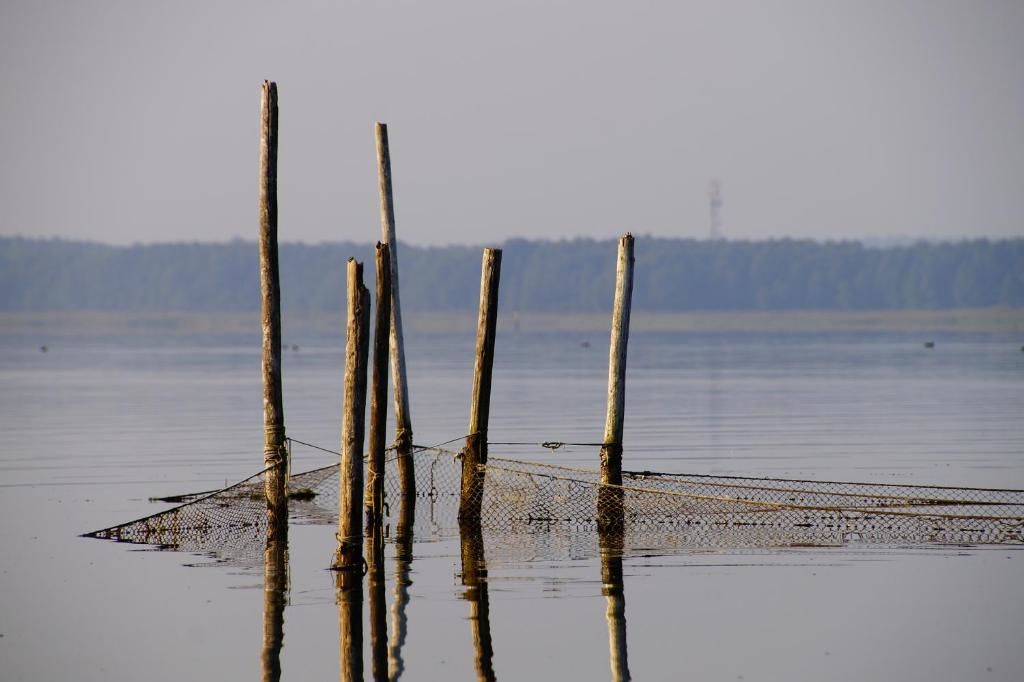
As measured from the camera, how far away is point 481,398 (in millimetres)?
19719

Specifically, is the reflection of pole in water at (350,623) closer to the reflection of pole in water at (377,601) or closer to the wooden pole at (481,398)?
the reflection of pole in water at (377,601)

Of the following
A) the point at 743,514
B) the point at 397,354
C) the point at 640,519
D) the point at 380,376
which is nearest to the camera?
the point at 380,376

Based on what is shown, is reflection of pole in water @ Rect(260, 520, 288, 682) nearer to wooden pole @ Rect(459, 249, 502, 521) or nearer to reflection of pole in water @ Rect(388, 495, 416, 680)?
reflection of pole in water @ Rect(388, 495, 416, 680)

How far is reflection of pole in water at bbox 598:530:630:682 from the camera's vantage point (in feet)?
41.9

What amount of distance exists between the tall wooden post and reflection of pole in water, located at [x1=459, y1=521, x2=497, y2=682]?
5.27 ft

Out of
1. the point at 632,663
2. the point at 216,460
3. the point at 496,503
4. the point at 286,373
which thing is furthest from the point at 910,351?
the point at 632,663

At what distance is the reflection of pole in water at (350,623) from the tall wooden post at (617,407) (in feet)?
13.5

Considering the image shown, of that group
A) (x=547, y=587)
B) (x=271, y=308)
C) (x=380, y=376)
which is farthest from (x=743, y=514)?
(x=271, y=308)

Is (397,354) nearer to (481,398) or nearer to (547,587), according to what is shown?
(481,398)

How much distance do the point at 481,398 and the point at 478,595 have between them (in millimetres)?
4794

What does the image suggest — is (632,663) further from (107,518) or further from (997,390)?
(997,390)

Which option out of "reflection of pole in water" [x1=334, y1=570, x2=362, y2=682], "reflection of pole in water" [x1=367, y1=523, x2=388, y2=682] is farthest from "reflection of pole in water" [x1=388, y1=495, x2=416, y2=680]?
"reflection of pole in water" [x1=334, y1=570, x2=362, y2=682]

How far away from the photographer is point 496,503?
65.3 feet

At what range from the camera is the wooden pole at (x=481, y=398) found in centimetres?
1969
